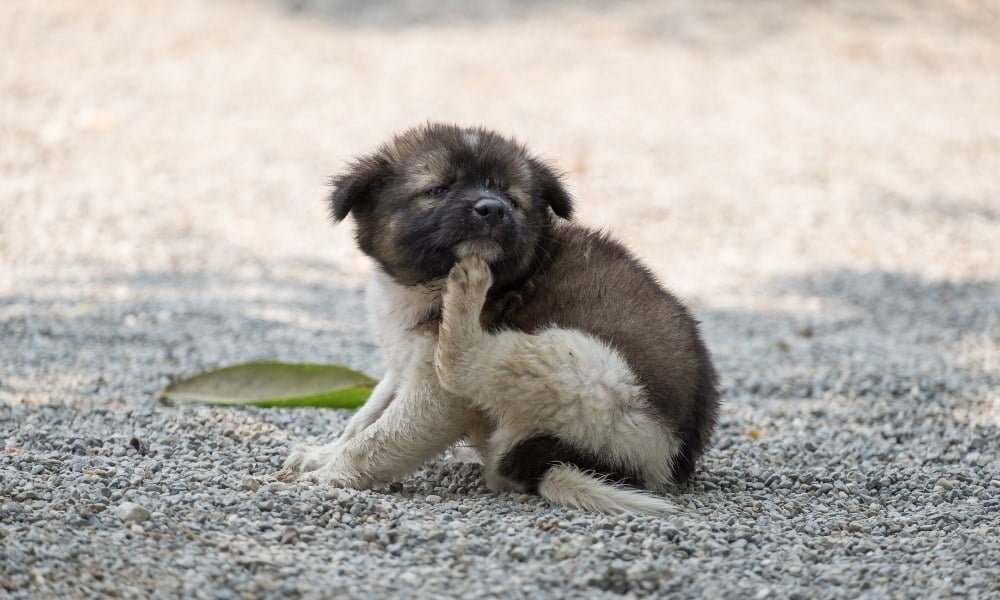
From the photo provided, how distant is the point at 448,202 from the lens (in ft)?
16.1

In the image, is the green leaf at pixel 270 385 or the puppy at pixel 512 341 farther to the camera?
the green leaf at pixel 270 385

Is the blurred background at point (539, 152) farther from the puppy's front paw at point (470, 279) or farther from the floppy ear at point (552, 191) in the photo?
the puppy's front paw at point (470, 279)

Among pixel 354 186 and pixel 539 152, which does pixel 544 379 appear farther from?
pixel 539 152

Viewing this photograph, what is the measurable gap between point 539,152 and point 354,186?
8.31m

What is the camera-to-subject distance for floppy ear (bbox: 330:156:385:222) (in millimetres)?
5148

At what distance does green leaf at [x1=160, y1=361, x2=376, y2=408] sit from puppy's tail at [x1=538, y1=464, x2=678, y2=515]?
2010 millimetres

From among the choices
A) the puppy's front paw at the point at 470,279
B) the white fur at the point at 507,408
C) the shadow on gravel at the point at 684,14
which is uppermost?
the shadow on gravel at the point at 684,14

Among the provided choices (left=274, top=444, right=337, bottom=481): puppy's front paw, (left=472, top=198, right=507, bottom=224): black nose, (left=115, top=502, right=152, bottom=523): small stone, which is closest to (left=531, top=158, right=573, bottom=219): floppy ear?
(left=472, top=198, right=507, bottom=224): black nose

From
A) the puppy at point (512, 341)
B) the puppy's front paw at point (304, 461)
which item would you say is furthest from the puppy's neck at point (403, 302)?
the puppy's front paw at point (304, 461)

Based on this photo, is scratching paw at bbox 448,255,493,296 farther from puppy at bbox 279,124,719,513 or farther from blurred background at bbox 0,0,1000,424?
blurred background at bbox 0,0,1000,424

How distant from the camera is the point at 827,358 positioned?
843 cm

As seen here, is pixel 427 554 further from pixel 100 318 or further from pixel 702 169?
pixel 702 169

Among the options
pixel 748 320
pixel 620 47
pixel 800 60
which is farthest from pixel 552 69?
pixel 748 320

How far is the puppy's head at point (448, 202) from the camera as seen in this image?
482 cm
